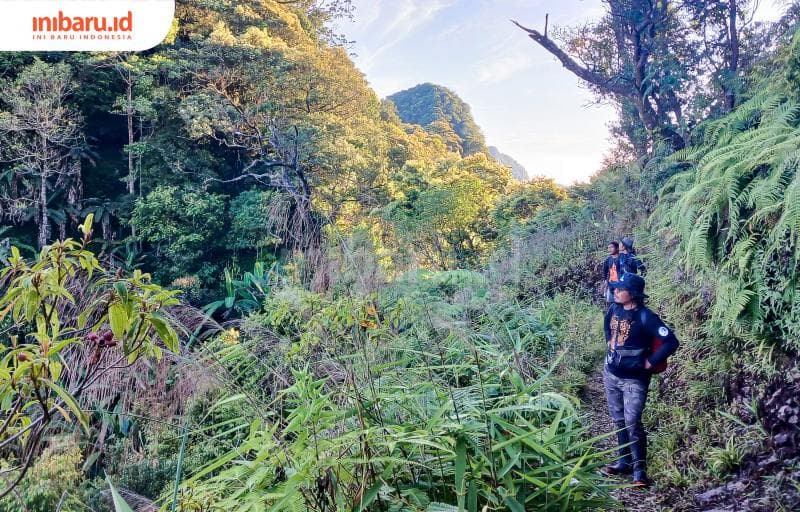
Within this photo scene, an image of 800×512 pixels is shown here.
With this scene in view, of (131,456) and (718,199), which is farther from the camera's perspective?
(131,456)

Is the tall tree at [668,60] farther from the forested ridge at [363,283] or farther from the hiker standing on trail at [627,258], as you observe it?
the hiker standing on trail at [627,258]

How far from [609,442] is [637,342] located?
0.84m

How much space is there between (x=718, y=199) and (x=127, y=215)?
38.7 feet

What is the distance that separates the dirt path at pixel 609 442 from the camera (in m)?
2.19

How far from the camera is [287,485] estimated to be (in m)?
0.97

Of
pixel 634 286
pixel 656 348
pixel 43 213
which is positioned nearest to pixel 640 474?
pixel 656 348

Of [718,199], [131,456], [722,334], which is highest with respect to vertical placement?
[718,199]

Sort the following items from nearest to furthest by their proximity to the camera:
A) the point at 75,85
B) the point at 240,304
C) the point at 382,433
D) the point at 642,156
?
the point at 382,433
the point at 642,156
the point at 240,304
the point at 75,85

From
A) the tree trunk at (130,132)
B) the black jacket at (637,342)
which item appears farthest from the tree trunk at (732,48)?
the tree trunk at (130,132)

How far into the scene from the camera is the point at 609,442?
9.47ft

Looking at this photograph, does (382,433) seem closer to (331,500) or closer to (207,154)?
(331,500)

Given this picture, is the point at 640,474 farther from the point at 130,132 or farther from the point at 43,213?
the point at 130,132

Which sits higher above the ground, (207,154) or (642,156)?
(207,154)

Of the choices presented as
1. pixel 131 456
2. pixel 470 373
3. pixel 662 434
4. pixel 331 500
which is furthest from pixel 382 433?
pixel 131 456
